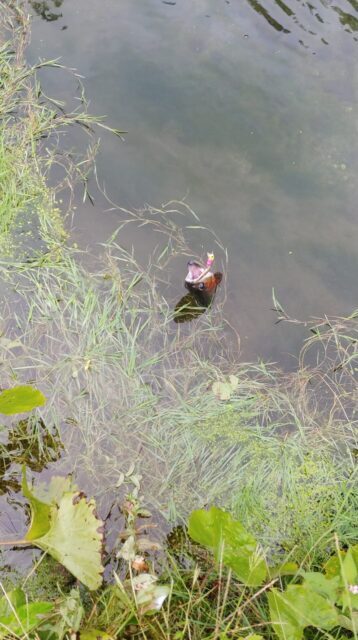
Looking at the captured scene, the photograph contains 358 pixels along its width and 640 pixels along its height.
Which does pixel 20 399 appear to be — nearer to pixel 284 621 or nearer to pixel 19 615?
pixel 19 615

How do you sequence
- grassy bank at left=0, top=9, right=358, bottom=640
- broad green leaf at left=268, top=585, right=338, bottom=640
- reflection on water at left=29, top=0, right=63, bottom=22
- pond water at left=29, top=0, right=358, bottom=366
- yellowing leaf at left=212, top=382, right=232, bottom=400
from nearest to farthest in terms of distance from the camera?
broad green leaf at left=268, top=585, right=338, bottom=640
grassy bank at left=0, top=9, right=358, bottom=640
yellowing leaf at left=212, top=382, right=232, bottom=400
pond water at left=29, top=0, right=358, bottom=366
reflection on water at left=29, top=0, right=63, bottom=22

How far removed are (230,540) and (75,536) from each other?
1.98ft

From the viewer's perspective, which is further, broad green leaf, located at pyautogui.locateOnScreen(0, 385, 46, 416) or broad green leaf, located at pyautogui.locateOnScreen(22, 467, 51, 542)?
broad green leaf, located at pyautogui.locateOnScreen(0, 385, 46, 416)

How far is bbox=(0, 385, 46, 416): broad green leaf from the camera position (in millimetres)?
2203

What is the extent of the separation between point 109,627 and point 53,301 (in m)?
1.59

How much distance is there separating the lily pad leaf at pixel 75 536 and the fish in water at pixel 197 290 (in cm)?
123

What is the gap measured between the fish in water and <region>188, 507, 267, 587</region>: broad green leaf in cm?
124

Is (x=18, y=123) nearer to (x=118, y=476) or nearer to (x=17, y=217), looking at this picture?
(x=17, y=217)

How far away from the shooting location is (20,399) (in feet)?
7.31

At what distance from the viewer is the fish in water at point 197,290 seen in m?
2.94

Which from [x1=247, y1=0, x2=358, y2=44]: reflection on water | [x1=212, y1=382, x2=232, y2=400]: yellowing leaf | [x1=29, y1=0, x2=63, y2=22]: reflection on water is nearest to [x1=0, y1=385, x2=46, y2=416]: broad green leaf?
[x1=212, y1=382, x2=232, y2=400]: yellowing leaf

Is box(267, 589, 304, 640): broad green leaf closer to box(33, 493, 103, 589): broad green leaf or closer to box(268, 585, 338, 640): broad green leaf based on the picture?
box(268, 585, 338, 640): broad green leaf

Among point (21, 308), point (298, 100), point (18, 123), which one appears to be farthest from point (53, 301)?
point (298, 100)

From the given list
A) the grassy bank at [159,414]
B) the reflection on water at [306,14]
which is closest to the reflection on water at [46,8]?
the grassy bank at [159,414]
